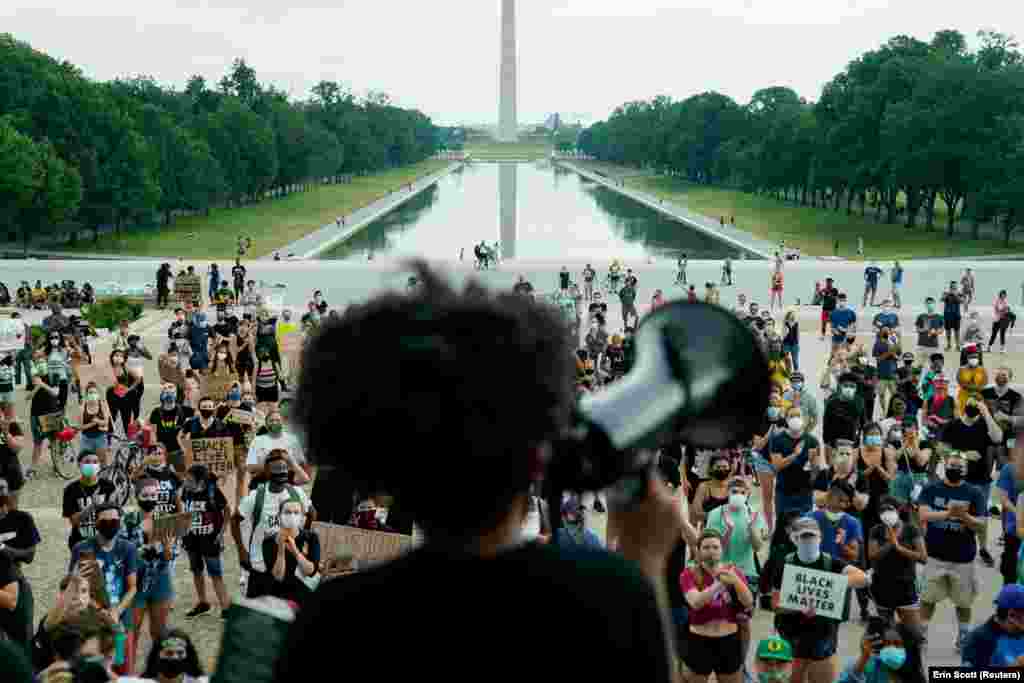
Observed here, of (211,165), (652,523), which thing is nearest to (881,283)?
(652,523)

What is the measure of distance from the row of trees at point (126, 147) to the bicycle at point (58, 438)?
136 ft

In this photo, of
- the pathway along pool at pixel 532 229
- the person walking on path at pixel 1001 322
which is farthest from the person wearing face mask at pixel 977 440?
the pathway along pool at pixel 532 229

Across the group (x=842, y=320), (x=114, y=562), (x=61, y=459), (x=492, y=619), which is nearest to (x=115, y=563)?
(x=114, y=562)

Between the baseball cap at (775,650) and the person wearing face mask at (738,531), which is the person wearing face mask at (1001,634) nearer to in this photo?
the baseball cap at (775,650)

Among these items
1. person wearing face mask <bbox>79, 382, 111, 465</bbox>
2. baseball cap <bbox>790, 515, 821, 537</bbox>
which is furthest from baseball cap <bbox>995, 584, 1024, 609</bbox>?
person wearing face mask <bbox>79, 382, 111, 465</bbox>

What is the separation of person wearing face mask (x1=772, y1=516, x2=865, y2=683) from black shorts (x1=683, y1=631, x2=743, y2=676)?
1.22 ft

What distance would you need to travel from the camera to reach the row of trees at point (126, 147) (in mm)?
56125

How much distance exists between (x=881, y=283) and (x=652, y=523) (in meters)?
42.8

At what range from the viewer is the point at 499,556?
1623mm

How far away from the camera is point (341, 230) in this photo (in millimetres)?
68062

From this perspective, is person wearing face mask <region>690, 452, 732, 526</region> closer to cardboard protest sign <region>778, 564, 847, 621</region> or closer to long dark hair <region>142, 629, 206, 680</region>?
cardboard protest sign <region>778, 564, 847, 621</region>

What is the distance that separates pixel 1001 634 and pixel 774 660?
134 centimetres

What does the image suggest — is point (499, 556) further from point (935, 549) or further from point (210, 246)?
point (210, 246)

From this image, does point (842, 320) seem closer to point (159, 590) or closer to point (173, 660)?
point (159, 590)
